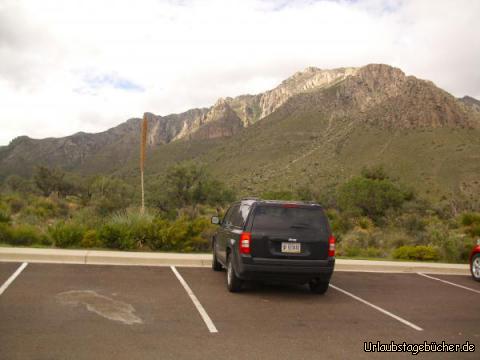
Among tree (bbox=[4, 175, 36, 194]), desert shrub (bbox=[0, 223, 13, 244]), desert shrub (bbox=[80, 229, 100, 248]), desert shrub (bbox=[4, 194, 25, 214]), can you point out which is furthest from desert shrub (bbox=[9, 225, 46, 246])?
tree (bbox=[4, 175, 36, 194])

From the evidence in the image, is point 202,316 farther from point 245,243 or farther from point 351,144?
point 351,144

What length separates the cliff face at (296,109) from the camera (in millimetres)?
71812

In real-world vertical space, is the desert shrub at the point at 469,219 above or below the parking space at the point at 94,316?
below

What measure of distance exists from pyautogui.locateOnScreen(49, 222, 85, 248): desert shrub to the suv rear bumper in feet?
22.8

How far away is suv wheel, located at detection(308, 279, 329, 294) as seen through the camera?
9.43 m

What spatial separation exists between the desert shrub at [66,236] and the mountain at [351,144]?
38804mm

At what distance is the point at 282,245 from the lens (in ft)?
28.8

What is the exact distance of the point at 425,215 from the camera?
37.1 meters

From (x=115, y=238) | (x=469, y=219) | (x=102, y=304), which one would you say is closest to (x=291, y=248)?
(x=102, y=304)

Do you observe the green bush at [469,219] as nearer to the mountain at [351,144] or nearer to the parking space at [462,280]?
the parking space at [462,280]

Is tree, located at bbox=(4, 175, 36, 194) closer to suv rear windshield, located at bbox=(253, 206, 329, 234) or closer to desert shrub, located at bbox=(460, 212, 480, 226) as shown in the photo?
desert shrub, located at bbox=(460, 212, 480, 226)

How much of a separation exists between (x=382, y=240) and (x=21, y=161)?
352ft

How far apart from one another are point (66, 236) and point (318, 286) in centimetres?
777

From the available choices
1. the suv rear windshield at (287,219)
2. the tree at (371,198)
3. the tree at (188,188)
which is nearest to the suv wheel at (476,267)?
the suv rear windshield at (287,219)
